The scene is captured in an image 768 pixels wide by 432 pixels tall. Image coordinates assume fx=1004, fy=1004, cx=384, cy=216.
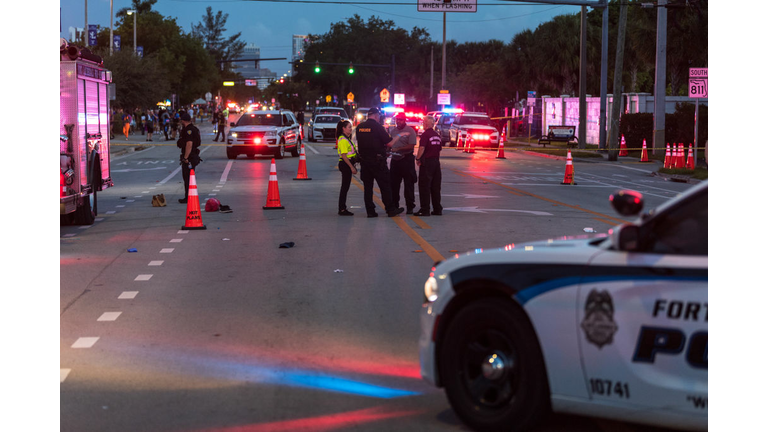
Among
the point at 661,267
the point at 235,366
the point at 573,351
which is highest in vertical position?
the point at 661,267

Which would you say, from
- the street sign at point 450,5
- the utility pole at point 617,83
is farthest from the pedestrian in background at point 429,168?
the utility pole at point 617,83

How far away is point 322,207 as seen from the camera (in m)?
18.7

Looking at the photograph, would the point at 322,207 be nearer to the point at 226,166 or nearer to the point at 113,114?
the point at 226,166

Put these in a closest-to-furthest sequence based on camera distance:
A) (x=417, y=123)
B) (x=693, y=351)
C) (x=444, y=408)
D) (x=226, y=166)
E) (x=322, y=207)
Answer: (x=693, y=351), (x=444, y=408), (x=322, y=207), (x=226, y=166), (x=417, y=123)

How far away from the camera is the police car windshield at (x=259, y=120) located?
37562 millimetres

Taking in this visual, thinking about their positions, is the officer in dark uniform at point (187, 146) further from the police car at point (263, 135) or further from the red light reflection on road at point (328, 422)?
the police car at point (263, 135)

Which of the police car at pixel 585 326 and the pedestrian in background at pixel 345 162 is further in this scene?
the pedestrian in background at pixel 345 162

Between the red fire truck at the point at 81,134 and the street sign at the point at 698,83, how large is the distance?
18.1 metres

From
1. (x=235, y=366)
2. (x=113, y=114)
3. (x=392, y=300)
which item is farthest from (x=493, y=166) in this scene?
(x=113, y=114)

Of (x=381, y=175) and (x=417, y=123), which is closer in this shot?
(x=381, y=175)

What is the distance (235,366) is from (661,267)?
3.46 meters

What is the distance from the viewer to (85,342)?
7.66m

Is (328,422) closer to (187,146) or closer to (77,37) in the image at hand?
(187,146)

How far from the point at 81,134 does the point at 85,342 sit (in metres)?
8.31
